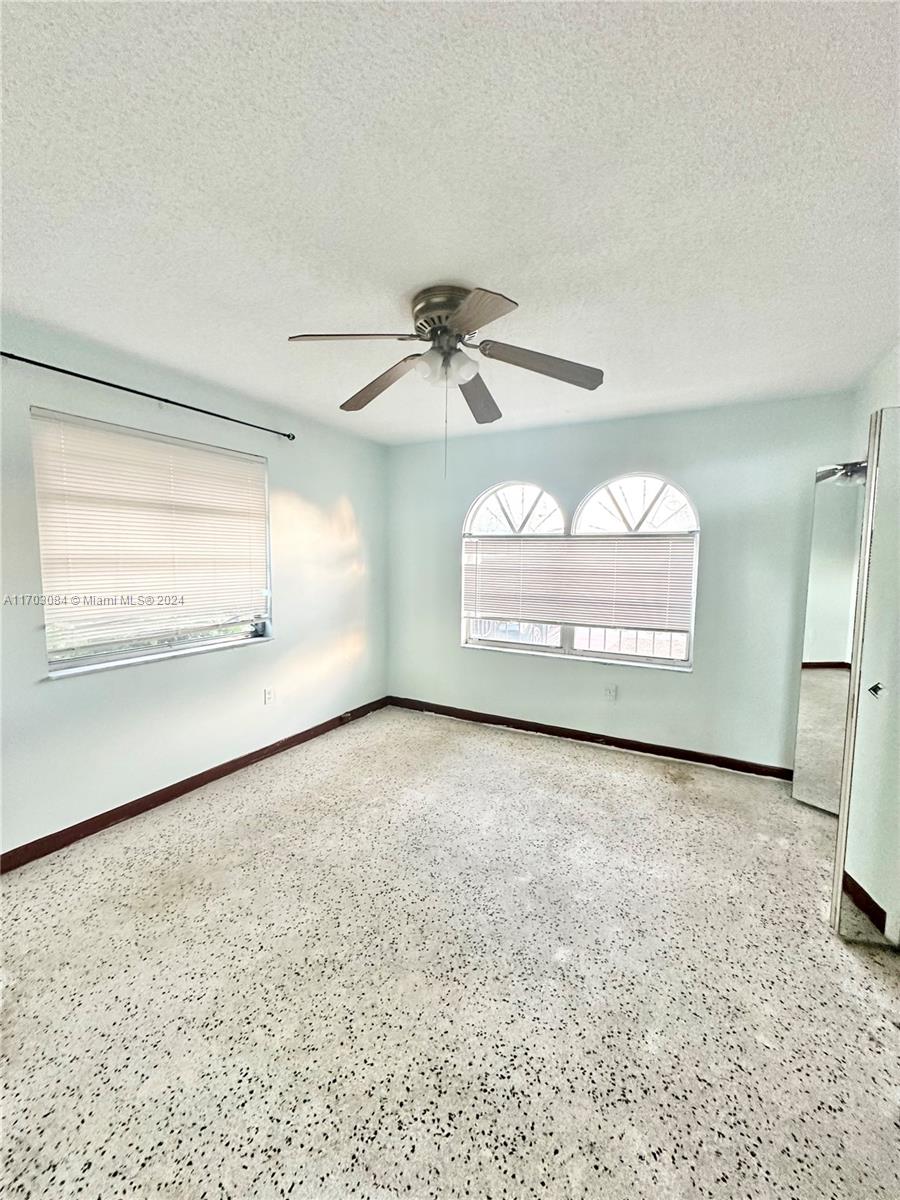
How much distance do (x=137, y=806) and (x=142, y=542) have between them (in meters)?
1.54

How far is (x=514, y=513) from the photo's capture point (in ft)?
13.4

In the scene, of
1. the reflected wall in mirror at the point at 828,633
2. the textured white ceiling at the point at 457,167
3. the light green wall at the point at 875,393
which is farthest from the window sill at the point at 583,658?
the textured white ceiling at the point at 457,167

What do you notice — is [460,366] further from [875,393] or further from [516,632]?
[516,632]

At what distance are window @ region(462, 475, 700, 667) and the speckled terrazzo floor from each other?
142cm

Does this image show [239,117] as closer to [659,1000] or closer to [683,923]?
[659,1000]

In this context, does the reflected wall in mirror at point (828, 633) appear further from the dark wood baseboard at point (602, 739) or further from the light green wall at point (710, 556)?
the dark wood baseboard at point (602, 739)

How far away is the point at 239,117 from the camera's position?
3.67 ft

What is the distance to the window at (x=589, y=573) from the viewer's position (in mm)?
3447

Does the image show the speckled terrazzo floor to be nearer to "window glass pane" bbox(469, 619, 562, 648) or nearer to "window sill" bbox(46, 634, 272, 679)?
"window sill" bbox(46, 634, 272, 679)

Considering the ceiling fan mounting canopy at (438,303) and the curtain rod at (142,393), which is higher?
the ceiling fan mounting canopy at (438,303)

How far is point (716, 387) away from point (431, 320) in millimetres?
2039

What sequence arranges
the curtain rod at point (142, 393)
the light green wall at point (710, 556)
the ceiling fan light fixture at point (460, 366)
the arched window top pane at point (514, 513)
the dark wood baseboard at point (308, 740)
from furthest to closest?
the arched window top pane at point (514, 513)
the light green wall at point (710, 556)
the dark wood baseboard at point (308, 740)
the curtain rod at point (142, 393)
the ceiling fan light fixture at point (460, 366)

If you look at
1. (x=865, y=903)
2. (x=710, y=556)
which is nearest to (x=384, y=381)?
(x=710, y=556)

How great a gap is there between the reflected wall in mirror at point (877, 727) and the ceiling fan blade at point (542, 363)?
1.21 metres
